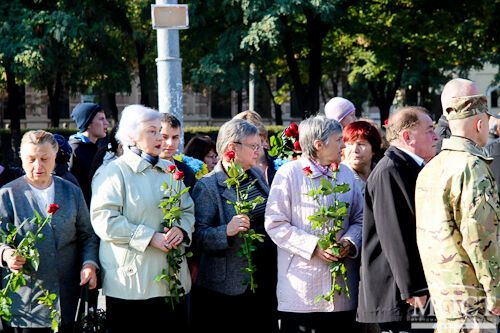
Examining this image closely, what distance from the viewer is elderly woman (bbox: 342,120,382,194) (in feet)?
21.7

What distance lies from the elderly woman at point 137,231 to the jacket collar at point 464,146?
1956 millimetres

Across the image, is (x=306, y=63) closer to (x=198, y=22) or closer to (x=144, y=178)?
(x=198, y=22)

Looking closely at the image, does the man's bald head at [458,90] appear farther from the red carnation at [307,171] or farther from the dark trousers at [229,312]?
the dark trousers at [229,312]

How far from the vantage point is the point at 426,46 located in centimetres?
2509

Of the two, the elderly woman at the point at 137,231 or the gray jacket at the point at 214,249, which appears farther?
the gray jacket at the point at 214,249

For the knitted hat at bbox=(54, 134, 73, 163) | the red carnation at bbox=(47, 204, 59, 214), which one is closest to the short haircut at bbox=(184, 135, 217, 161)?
the knitted hat at bbox=(54, 134, 73, 163)

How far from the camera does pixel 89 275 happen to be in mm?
5656

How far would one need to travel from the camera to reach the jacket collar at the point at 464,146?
4573 millimetres

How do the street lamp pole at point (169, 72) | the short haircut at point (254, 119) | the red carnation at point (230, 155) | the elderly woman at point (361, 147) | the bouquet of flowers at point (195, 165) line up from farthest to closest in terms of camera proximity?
1. the street lamp pole at point (169, 72)
2. the short haircut at point (254, 119)
3. the bouquet of flowers at point (195, 165)
4. the elderly woman at point (361, 147)
5. the red carnation at point (230, 155)

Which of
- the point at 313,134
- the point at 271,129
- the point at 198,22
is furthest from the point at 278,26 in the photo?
the point at 313,134

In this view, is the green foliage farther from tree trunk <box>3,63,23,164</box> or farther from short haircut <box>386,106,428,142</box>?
tree trunk <box>3,63,23,164</box>

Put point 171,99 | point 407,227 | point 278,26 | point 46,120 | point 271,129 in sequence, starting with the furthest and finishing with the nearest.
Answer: point 46,120
point 271,129
point 278,26
point 171,99
point 407,227

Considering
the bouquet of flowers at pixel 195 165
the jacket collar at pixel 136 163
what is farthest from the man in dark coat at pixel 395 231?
the bouquet of flowers at pixel 195 165

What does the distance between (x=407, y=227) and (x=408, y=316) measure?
1.92 ft
